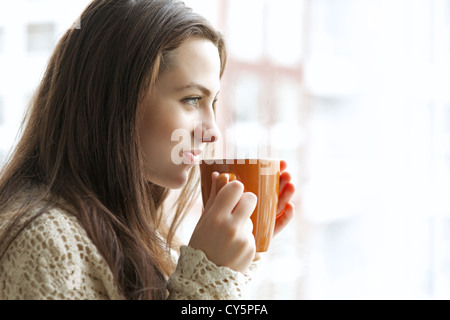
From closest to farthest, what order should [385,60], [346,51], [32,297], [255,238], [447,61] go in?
[32,297], [255,238], [447,61], [385,60], [346,51]

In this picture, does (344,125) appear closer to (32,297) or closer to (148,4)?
(148,4)

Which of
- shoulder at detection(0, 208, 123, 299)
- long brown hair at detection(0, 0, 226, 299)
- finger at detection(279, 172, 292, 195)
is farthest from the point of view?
finger at detection(279, 172, 292, 195)

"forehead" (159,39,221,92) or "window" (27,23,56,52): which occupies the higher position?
"window" (27,23,56,52)

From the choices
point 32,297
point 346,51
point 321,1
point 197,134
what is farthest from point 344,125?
point 32,297

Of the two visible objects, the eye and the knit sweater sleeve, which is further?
the eye

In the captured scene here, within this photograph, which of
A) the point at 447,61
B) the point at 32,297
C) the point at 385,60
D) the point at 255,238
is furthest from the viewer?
the point at 385,60

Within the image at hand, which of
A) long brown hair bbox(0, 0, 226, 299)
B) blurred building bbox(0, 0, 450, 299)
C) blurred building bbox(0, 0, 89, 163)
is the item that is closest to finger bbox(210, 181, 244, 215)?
long brown hair bbox(0, 0, 226, 299)

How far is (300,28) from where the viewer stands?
1.52m

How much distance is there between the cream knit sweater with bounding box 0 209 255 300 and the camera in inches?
22.0

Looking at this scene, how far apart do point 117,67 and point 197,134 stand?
14 centimetres

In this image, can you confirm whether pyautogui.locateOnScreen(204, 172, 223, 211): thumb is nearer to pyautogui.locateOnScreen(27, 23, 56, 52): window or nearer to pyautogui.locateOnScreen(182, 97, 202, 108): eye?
pyautogui.locateOnScreen(182, 97, 202, 108): eye

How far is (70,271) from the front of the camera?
566mm

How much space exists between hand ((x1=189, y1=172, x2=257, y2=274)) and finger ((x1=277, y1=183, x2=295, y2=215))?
0.56 ft

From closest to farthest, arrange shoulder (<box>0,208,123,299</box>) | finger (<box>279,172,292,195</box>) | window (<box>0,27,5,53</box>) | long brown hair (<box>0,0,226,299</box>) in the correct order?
shoulder (<box>0,208,123,299</box>), long brown hair (<box>0,0,226,299</box>), finger (<box>279,172,292,195</box>), window (<box>0,27,5,53</box>)
